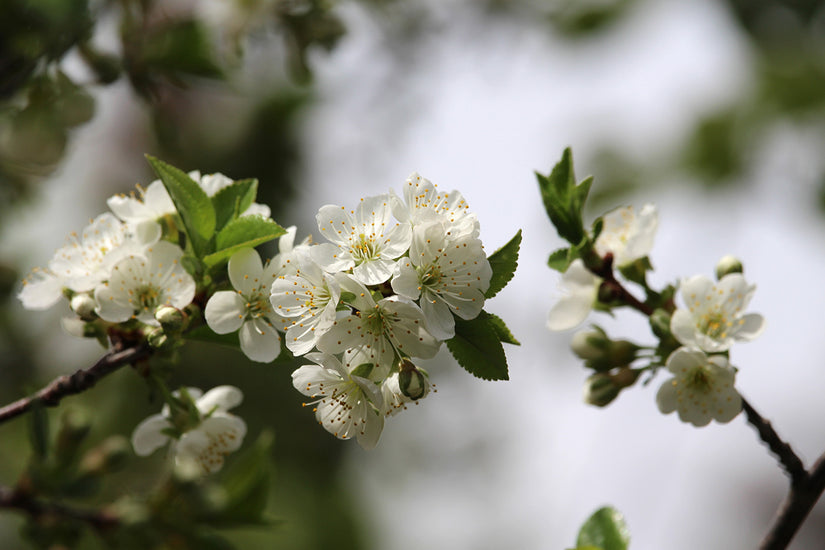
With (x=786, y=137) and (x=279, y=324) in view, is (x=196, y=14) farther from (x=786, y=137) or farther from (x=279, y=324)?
(x=786, y=137)

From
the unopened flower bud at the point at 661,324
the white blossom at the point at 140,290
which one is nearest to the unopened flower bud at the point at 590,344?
the unopened flower bud at the point at 661,324

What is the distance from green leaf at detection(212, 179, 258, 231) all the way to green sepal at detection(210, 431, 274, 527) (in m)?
0.43

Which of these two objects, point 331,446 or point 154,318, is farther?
point 331,446

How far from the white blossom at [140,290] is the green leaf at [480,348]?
0.48 metres

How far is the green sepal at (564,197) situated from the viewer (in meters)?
1.42

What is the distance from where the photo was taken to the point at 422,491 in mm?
5543

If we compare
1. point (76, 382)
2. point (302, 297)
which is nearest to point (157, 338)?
point (76, 382)

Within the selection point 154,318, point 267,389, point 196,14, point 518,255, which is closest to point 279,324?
point 154,318

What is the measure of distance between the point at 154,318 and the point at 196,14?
6.28 ft

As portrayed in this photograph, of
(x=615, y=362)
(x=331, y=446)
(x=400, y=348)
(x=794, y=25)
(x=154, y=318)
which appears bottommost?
(x=331, y=446)

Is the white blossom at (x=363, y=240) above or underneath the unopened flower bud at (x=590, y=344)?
above

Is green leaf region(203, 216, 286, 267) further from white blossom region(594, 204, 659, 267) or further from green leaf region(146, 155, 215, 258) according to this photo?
white blossom region(594, 204, 659, 267)

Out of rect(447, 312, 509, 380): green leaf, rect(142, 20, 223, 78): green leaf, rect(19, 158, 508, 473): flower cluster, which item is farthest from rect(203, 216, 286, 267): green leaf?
rect(142, 20, 223, 78): green leaf

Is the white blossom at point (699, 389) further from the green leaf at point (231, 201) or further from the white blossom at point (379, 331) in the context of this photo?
the green leaf at point (231, 201)
